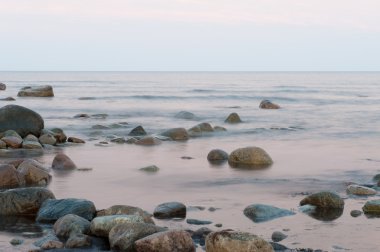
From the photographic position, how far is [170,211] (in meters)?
10.1

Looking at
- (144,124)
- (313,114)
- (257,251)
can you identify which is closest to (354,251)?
(257,251)

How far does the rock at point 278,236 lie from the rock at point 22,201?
398 cm

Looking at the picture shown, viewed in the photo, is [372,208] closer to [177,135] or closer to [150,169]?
[150,169]

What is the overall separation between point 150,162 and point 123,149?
115 inches

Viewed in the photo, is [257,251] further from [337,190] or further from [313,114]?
[313,114]

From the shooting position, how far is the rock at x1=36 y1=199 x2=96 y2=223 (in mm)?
9727

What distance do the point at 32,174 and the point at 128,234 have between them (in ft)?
17.4

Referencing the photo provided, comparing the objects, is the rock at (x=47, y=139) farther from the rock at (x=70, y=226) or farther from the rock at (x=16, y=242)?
the rock at (x=16, y=242)

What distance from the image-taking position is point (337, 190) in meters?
12.7

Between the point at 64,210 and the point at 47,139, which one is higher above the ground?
the point at 64,210

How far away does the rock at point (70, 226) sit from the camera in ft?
28.8

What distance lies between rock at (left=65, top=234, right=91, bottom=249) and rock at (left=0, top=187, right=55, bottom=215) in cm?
205

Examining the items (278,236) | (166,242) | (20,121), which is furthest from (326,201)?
(20,121)

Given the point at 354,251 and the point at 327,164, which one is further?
the point at 327,164
